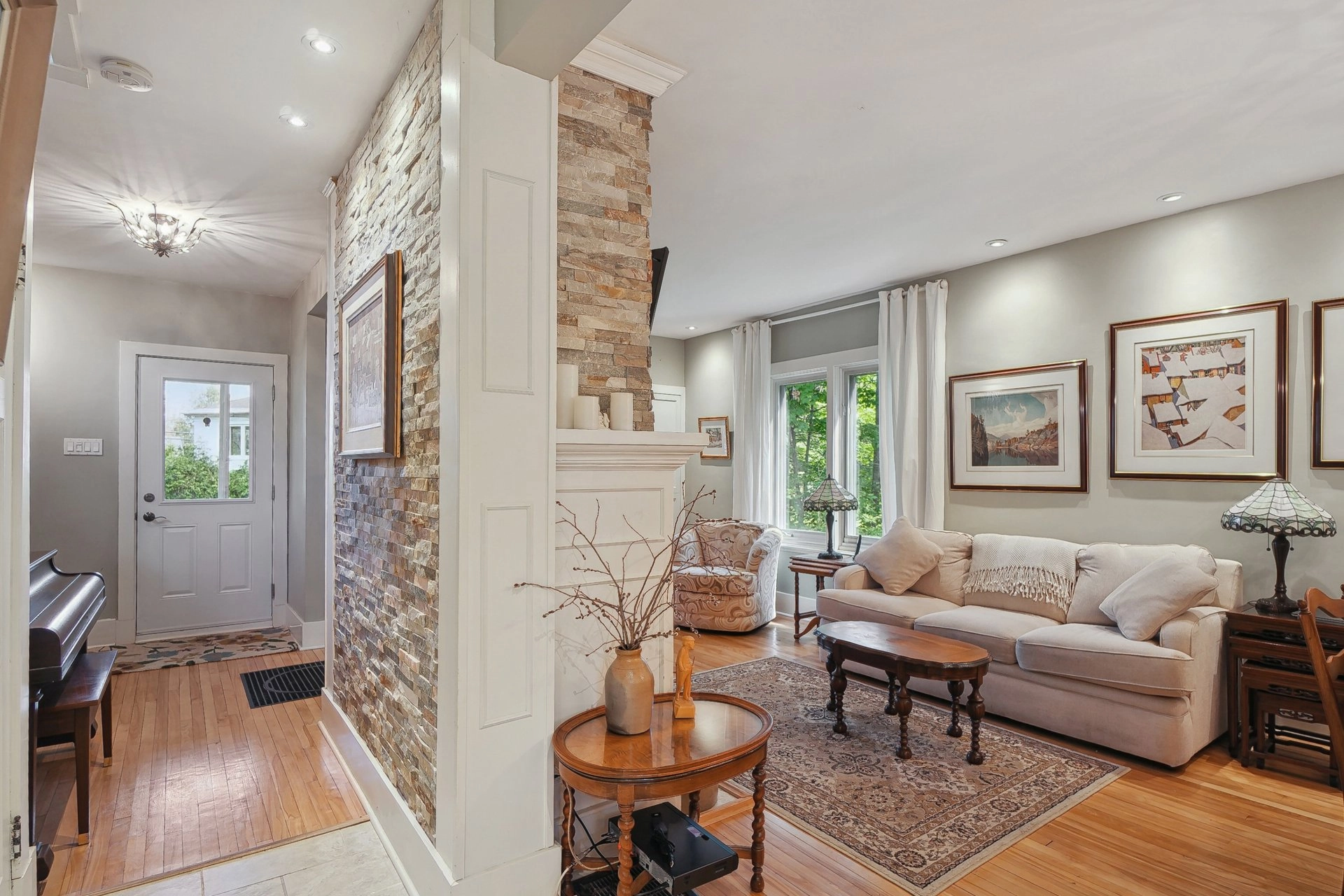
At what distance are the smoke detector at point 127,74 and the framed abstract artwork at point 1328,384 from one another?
4.89 metres

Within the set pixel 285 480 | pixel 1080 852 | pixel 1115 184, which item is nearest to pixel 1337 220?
pixel 1115 184

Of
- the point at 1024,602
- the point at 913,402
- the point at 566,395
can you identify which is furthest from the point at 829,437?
the point at 566,395

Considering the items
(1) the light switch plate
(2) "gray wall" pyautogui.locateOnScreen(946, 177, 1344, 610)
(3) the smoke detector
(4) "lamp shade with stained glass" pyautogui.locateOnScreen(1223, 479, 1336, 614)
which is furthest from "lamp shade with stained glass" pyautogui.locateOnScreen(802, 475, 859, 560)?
(1) the light switch plate

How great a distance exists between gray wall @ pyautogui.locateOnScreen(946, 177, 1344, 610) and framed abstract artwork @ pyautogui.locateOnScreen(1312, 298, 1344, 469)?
1.5 inches

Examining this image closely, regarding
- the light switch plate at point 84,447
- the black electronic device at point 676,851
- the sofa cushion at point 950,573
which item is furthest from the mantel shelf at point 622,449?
the light switch plate at point 84,447

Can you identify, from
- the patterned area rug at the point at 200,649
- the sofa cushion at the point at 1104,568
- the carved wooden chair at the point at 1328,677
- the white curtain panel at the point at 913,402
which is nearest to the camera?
the carved wooden chair at the point at 1328,677

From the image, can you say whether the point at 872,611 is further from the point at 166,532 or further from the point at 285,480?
the point at 166,532

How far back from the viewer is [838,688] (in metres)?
3.34

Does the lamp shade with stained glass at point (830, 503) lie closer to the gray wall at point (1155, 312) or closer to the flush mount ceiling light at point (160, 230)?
the gray wall at point (1155, 312)

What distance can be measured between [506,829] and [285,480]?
441 cm

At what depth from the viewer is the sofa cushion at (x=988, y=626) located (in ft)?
A: 11.3

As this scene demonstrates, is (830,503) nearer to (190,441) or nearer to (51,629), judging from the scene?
(51,629)

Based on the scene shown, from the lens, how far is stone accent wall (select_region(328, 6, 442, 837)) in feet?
6.59

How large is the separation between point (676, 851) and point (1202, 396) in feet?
11.4
